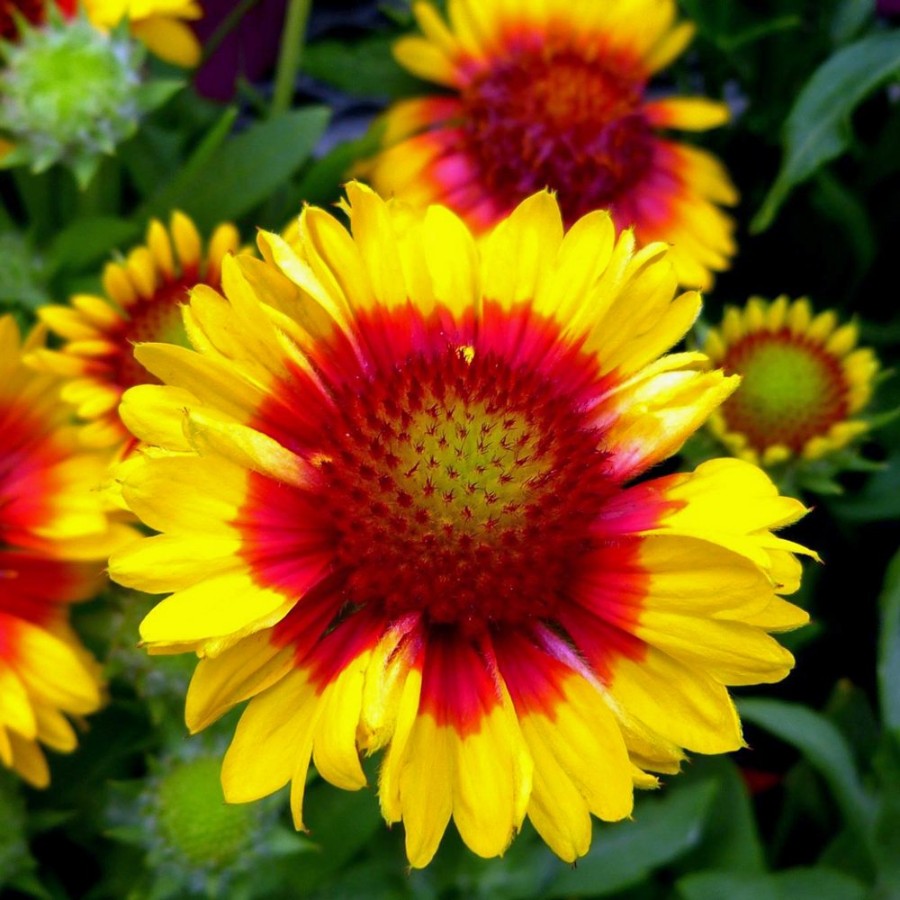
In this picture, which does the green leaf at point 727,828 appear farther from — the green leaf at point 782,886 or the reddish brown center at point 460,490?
the reddish brown center at point 460,490

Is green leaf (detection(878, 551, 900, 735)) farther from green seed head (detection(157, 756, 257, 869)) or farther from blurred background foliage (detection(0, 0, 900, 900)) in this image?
green seed head (detection(157, 756, 257, 869))

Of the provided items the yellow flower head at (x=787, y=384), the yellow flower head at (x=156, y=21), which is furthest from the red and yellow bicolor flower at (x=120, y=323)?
the yellow flower head at (x=787, y=384)

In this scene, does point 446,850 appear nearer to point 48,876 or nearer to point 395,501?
point 48,876

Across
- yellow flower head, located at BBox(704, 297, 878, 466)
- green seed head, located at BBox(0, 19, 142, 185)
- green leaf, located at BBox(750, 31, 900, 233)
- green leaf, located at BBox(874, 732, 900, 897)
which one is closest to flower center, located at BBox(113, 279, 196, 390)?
green seed head, located at BBox(0, 19, 142, 185)

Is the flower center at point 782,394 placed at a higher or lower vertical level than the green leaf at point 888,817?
higher

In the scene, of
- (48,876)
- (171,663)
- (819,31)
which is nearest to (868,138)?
(819,31)

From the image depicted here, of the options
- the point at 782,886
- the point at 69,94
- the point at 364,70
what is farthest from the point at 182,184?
the point at 782,886
